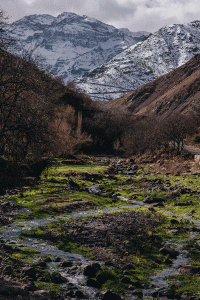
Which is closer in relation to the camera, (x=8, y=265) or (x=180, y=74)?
(x=8, y=265)

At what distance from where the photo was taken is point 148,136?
5078 cm

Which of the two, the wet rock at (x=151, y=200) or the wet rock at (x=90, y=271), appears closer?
the wet rock at (x=90, y=271)

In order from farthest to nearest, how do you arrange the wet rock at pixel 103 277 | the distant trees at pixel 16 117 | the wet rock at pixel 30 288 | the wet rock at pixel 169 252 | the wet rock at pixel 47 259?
the distant trees at pixel 16 117, the wet rock at pixel 169 252, the wet rock at pixel 47 259, the wet rock at pixel 103 277, the wet rock at pixel 30 288

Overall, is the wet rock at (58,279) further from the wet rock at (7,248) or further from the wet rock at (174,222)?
the wet rock at (174,222)

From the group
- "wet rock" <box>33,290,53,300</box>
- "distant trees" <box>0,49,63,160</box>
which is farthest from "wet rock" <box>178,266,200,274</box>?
"distant trees" <box>0,49,63,160</box>

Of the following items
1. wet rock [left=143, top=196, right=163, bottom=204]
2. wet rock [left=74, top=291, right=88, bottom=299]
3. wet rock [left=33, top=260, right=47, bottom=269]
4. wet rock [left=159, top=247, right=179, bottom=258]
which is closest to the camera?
wet rock [left=74, top=291, right=88, bottom=299]

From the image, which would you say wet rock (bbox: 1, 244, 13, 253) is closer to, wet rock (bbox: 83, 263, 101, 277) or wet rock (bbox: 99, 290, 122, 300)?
wet rock (bbox: 83, 263, 101, 277)

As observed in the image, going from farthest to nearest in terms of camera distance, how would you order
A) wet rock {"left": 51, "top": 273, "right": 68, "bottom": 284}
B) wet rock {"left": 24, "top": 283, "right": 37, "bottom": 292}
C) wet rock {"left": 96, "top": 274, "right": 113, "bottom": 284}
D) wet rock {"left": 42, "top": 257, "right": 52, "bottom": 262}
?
wet rock {"left": 42, "top": 257, "right": 52, "bottom": 262} → wet rock {"left": 96, "top": 274, "right": 113, "bottom": 284} → wet rock {"left": 51, "top": 273, "right": 68, "bottom": 284} → wet rock {"left": 24, "top": 283, "right": 37, "bottom": 292}

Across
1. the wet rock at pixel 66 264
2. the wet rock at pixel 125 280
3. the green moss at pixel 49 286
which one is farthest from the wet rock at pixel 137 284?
the wet rock at pixel 66 264

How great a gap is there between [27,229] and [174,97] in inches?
6241

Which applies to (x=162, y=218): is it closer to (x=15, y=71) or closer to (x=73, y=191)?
(x=73, y=191)

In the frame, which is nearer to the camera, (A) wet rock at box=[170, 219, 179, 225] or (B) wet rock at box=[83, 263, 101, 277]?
(B) wet rock at box=[83, 263, 101, 277]

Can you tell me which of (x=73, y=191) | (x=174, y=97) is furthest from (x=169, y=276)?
(x=174, y=97)

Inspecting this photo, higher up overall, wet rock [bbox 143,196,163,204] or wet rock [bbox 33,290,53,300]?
wet rock [bbox 33,290,53,300]
